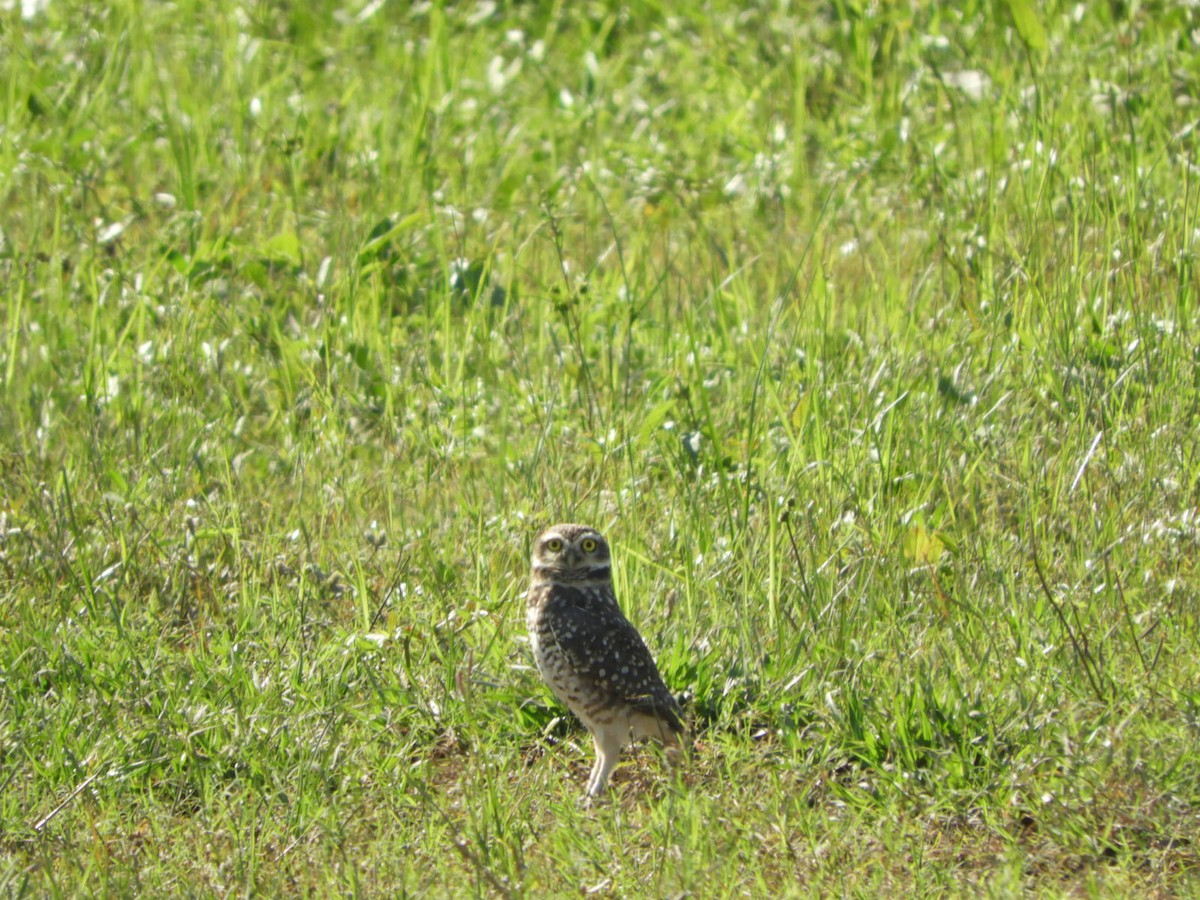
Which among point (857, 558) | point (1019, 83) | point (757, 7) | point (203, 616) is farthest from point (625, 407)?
point (757, 7)

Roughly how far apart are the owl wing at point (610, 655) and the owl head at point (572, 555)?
0.31 ft

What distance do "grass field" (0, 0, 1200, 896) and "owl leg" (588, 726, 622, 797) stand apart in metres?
0.08

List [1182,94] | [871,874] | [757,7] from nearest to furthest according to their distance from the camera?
1. [871,874]
2. [1182,94]
3. [757,7]

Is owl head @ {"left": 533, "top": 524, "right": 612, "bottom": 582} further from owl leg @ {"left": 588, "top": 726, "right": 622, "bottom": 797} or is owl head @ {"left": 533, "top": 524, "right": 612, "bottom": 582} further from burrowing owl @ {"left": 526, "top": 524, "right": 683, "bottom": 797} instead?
owl leg @ {"left": 588, "top": 726, "right": 622, "bottom": 797}

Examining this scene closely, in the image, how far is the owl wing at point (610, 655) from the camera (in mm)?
4242

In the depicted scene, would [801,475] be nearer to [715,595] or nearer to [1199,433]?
[715,595]

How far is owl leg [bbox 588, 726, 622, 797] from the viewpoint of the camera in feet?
13.9

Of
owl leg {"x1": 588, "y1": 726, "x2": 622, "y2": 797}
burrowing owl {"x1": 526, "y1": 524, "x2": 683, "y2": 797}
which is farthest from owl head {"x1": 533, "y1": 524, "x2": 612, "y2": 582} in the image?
owl leg {"x1": 588, "y1": 726, "x2": 622, "y2": 797}

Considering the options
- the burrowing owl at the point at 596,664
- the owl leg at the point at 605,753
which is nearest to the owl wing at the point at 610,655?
the burrowing owl at the point at 596,664

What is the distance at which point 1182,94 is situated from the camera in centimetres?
746

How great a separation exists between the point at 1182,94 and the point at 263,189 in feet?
14.1

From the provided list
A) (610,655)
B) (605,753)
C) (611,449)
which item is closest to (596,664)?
(610,655)

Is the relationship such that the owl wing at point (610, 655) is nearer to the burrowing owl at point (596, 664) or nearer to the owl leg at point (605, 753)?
the burrowing owl at point (596, 664)

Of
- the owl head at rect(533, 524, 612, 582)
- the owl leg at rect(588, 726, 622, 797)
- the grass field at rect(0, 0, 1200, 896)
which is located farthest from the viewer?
the owl head at rect(533, 524, 612, 582)
